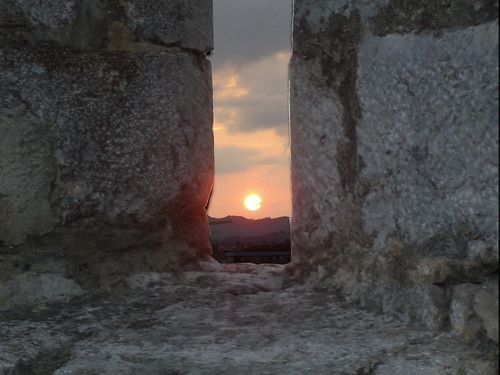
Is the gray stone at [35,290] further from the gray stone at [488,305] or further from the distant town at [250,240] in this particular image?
the distant town at [250,240]

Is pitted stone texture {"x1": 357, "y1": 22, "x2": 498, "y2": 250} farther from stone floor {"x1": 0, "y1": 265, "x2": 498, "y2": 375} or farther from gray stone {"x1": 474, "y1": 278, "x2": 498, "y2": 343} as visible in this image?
stone floor {"x1": 0, "y1": 265, "x2": 498, "y2": 375}

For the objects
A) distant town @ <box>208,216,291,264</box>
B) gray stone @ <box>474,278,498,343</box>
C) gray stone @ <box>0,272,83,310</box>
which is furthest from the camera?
distant town @ <box>208,216,291,264</box>

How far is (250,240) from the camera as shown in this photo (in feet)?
13.3

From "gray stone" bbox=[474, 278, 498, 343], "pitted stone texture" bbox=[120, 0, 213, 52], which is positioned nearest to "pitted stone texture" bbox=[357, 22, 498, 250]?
"gray stone" bbox=[474, 278, 498, 343]

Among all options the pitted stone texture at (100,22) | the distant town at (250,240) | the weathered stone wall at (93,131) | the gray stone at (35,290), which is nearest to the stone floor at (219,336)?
the gray stone at (35,290)

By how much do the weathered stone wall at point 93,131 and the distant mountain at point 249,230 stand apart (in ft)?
6.28

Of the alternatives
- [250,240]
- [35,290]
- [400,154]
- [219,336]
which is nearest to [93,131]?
[35,290]

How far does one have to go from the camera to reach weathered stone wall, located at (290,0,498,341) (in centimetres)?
156

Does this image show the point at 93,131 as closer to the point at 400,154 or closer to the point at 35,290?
the point at 35,290

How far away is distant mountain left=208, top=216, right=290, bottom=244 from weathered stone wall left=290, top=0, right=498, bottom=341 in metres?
1.99

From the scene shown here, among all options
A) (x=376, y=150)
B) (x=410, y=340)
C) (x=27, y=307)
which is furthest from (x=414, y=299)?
(x=27, y=307)

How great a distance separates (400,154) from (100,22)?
1.01 m

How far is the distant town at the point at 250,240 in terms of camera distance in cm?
376

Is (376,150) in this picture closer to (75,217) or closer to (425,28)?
(425,28)
